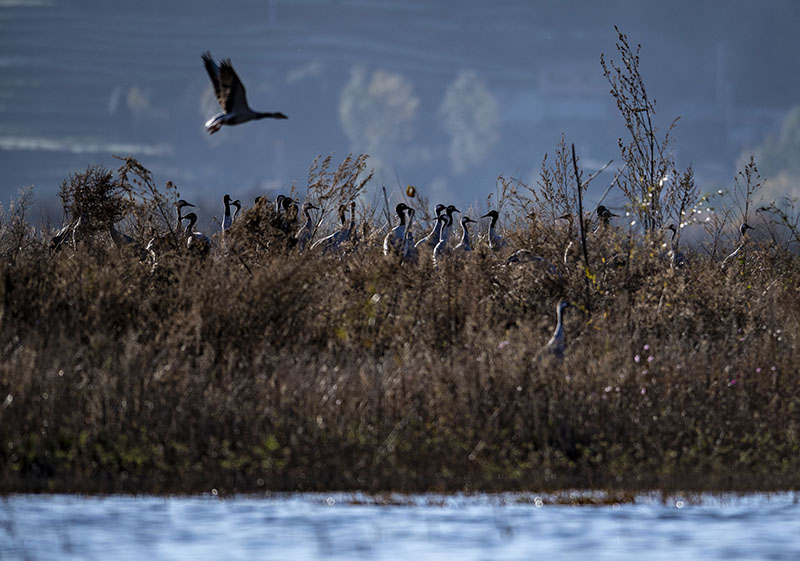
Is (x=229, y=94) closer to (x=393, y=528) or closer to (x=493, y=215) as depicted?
(x=393, y=528)

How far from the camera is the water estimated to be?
7.13 metres

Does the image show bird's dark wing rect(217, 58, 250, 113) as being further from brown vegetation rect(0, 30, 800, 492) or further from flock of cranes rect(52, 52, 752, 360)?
brown vegetation rect(0, 30, 800, 492)

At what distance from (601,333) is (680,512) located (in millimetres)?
4595

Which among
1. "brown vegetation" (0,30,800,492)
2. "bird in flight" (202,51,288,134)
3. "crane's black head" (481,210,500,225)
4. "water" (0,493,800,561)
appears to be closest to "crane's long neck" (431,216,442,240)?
"crane's black head" (481,210,500,225)

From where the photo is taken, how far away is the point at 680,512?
8.22m

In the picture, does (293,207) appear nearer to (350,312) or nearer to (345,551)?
(350,312)

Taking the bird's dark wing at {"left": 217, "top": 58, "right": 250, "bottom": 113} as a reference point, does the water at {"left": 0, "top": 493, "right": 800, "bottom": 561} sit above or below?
below

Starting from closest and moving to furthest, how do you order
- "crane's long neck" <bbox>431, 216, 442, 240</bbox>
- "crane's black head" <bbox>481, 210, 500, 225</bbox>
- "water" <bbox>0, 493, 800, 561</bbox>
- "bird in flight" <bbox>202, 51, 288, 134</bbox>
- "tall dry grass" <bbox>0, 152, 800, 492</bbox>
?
"water" <bbox>0, 493, 800, 561</bbox>, "tall dry grass" <bbox>0, 152, 800, 492</bbox>, "bird in flight" <bbox>202, 51, 288, 134</bbox>, "crane's long neck" <bbox>431, 216, 442, 240</bbox>, "crane's black head" <bbox>481, 210, 500, 225</bbox>

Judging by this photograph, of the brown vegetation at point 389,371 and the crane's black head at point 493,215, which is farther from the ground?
the crane's black head at point 493,215

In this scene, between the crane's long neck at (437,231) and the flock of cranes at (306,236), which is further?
the crane's long neck at (437,231)

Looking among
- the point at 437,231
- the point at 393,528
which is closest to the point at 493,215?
the point at 437,231

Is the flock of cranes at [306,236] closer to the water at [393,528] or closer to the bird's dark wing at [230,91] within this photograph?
the bird's dark wing at [230,91]

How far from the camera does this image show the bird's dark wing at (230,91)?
12.0 m

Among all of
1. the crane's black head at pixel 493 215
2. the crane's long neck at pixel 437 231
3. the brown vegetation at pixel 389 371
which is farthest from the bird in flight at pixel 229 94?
the crane's black head at pixel 493 215
